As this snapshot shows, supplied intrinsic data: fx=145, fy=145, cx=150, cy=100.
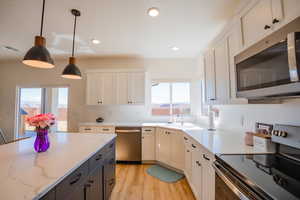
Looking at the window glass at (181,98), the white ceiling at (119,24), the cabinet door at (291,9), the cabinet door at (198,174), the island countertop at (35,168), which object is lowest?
the cabinet door at (198,174)

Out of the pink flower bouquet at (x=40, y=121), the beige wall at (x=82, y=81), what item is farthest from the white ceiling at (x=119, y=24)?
the pink flower bouquet at (x=40, y=121)

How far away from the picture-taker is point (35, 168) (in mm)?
1047

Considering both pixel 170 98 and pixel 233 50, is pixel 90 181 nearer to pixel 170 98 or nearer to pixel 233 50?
pixel 233 50

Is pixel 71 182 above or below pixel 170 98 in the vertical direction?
below

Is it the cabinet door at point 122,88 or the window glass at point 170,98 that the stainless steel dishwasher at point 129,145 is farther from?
the window glass at point 170,98

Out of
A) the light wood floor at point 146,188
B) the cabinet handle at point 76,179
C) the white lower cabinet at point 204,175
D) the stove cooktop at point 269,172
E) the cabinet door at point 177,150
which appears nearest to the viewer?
the stove cooktop at point 269,172

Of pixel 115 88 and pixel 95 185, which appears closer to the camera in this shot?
pixel 95 185

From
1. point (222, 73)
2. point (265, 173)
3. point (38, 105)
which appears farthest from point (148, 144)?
point (38, 105)

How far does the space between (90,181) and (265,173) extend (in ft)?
4.75

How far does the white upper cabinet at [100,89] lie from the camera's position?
3.63m

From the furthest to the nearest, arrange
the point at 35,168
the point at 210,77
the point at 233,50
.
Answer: the point at 210,77 → the point at 233,50 → the point at 35,168

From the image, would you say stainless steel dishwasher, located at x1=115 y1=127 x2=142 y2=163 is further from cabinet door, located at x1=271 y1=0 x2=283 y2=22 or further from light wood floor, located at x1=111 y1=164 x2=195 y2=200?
cabinet door, located at x1=271 y1=0 x2=283 y2=22

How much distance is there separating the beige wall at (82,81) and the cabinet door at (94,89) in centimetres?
39

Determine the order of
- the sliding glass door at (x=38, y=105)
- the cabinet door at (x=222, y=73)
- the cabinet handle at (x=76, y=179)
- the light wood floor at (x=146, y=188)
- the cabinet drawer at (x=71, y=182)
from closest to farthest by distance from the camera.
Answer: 1. the cabinet drawer at (x=71, y=182)
2. the cabinet handle at (x=76, y=179)
3. the cabinet door at (x=222, y=73)
4. the light wood floor at (x=146, y=188)
5. the sliding glass door at (x=38, y=105)
